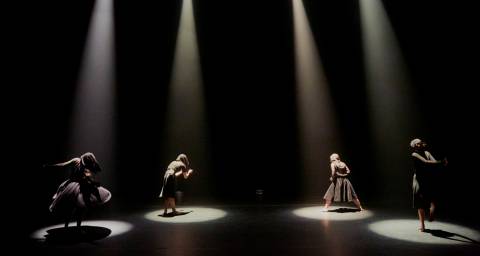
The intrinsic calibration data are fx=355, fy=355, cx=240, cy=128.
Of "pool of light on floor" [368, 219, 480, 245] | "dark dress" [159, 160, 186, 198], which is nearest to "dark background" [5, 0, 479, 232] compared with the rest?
"dark dress" [159, 160, 186, 198]

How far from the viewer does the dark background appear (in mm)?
9344

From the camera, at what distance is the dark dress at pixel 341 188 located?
772 centimetres

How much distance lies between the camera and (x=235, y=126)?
33.8 ft

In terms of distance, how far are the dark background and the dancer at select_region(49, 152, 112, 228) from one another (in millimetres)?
3633

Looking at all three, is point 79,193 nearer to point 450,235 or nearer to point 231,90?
point 231,90

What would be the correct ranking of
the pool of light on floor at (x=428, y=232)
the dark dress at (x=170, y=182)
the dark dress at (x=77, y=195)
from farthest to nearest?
the dark dress at (x=170, y=182)
the dark dress at (x=77, y=195)
the pool of light on floor at (x=428, y=232)

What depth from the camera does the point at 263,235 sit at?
19.3 feet

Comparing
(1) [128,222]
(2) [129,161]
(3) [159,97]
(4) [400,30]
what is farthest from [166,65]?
(4) [400,30]

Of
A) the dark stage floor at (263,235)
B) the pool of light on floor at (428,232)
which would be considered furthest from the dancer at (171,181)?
the pool of light on floor at (428,232)

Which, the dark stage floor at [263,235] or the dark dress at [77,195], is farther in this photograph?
the dark dress at [77,195]

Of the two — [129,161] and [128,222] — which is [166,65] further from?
[128,222]

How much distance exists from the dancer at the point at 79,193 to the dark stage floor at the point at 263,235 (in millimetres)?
469

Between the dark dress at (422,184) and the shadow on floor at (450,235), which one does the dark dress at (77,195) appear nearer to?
the dark dress at (422,184)

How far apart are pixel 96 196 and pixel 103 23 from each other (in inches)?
247
